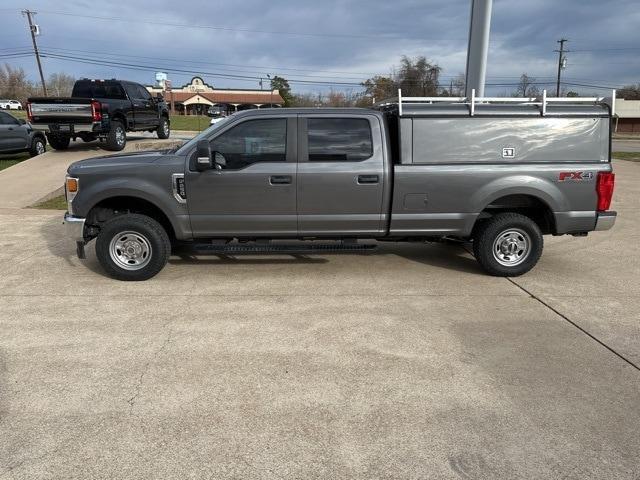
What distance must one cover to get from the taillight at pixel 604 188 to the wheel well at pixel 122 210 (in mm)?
4892

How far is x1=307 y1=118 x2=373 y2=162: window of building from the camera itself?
221 inches

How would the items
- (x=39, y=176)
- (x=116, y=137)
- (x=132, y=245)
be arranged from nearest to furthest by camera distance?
(x=132, y=245) → (x=39, y=176) → (x=116, y=137)

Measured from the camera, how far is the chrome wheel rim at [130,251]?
5656mm

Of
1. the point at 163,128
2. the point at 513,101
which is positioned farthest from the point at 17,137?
the point at 513,101

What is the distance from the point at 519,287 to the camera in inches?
223

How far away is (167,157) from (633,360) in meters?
4.84

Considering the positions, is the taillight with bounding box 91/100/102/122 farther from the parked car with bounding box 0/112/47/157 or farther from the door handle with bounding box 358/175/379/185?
the door handle with bounding box 358/175/379/185

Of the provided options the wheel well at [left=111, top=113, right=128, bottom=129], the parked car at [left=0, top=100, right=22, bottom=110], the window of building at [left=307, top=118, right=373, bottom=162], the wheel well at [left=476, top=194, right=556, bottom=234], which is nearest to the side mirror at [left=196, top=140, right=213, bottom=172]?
the window of building at [left=307, top=118, right=373, bottom=162]

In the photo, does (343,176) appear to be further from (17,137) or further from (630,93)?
(630,93)

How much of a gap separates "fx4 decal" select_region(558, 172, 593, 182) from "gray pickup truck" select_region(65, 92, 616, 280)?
12mm

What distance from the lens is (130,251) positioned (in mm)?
5723

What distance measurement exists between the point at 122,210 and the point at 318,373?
11.3 ft

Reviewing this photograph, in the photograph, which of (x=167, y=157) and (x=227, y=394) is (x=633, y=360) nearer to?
(x=227, y=394)

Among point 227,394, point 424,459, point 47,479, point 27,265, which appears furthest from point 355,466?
point 27,265
